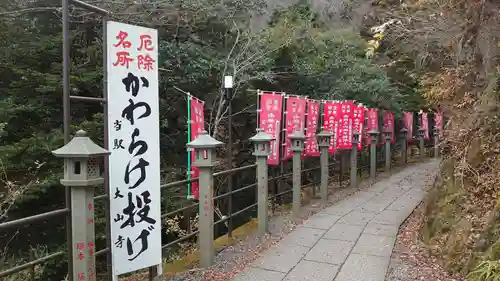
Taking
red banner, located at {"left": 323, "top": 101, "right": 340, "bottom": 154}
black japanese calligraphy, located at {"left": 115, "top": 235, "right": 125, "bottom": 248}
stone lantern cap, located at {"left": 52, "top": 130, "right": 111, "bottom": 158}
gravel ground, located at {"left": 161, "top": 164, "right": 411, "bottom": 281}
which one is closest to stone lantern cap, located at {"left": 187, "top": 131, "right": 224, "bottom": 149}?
black japanese calligraphy, located at {"left": 115, "top": 235, "right": 125, "bottom": 248}

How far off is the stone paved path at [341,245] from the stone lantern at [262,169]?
456 mm

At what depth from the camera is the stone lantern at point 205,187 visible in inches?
181

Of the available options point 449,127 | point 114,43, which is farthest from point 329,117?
point 114,43

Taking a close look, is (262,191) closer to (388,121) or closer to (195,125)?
(195,125)

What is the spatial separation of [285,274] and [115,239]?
1.95 metres

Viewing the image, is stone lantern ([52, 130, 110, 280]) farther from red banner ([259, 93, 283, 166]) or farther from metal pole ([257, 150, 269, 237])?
red banner ([259, 93, 283, 166])

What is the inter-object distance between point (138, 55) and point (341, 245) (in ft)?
12.2

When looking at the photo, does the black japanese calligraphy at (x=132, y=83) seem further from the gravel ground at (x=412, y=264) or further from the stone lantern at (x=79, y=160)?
the gravel ground at (x=412, y=264)

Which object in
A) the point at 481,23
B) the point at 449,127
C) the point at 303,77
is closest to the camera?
the point at 481,23

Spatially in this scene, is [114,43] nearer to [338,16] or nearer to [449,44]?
[449,44]

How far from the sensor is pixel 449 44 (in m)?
6.14

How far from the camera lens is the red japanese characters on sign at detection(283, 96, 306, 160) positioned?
828 centimetres

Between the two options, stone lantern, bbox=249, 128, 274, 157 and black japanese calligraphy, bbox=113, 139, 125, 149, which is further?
stone lantern, bbox=249, 128, 274, 157

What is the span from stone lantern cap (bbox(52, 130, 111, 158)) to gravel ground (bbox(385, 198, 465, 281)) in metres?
3.28
